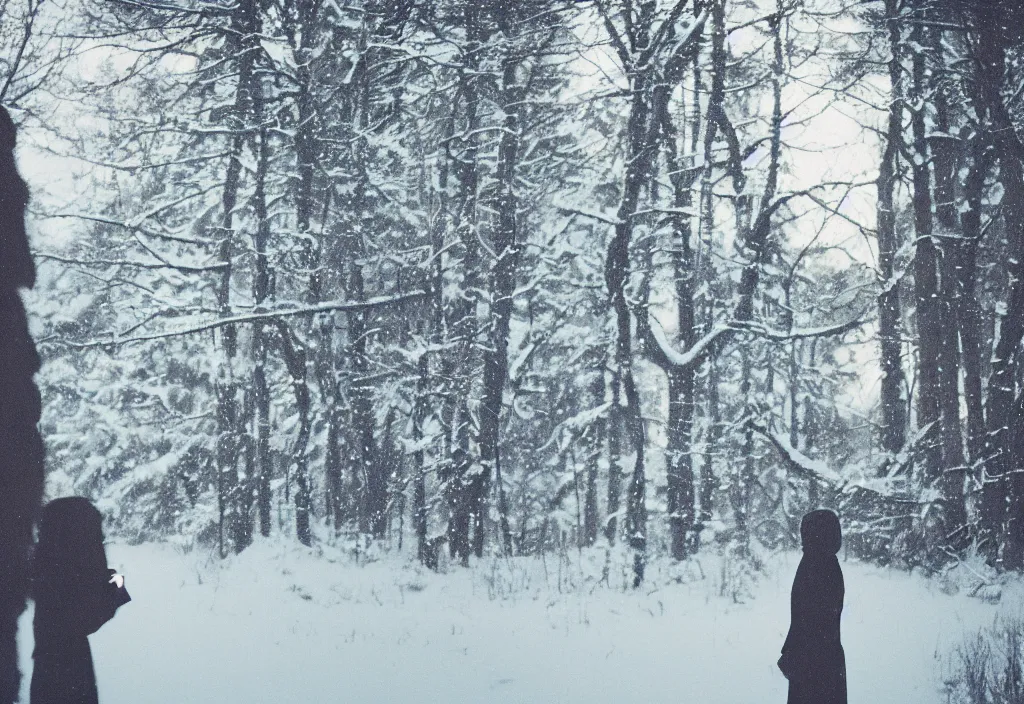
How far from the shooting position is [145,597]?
10.4 metres

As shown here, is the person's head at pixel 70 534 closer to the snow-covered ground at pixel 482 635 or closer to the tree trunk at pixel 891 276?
the snow-covered ground at pixel 482 635

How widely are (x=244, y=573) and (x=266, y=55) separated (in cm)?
873

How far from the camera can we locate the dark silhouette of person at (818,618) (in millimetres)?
4414

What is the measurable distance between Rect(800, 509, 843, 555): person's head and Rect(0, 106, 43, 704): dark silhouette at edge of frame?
3978mm

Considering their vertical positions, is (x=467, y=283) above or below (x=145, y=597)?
above

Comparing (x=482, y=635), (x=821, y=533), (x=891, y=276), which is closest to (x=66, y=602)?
(x=821, y=533)

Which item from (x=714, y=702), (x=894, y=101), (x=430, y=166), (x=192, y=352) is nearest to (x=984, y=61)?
(x=894, y=101)

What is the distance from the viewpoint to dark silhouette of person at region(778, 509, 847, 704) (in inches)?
174

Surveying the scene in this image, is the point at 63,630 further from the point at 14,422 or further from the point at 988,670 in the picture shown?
the point at 988,670

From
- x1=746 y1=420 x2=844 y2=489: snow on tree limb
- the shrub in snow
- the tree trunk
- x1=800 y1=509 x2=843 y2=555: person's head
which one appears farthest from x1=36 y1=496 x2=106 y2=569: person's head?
the tree trunk

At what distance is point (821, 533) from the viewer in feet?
14.4

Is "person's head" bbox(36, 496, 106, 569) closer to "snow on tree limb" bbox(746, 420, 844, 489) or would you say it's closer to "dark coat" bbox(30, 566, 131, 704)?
"dark coat" bbox(30, 566, 131, 704)

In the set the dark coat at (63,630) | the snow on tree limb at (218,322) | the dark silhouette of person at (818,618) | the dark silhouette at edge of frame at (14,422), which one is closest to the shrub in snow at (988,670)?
the dark silhouette of person at (818,618)

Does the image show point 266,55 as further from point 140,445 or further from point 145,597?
point 140,445
